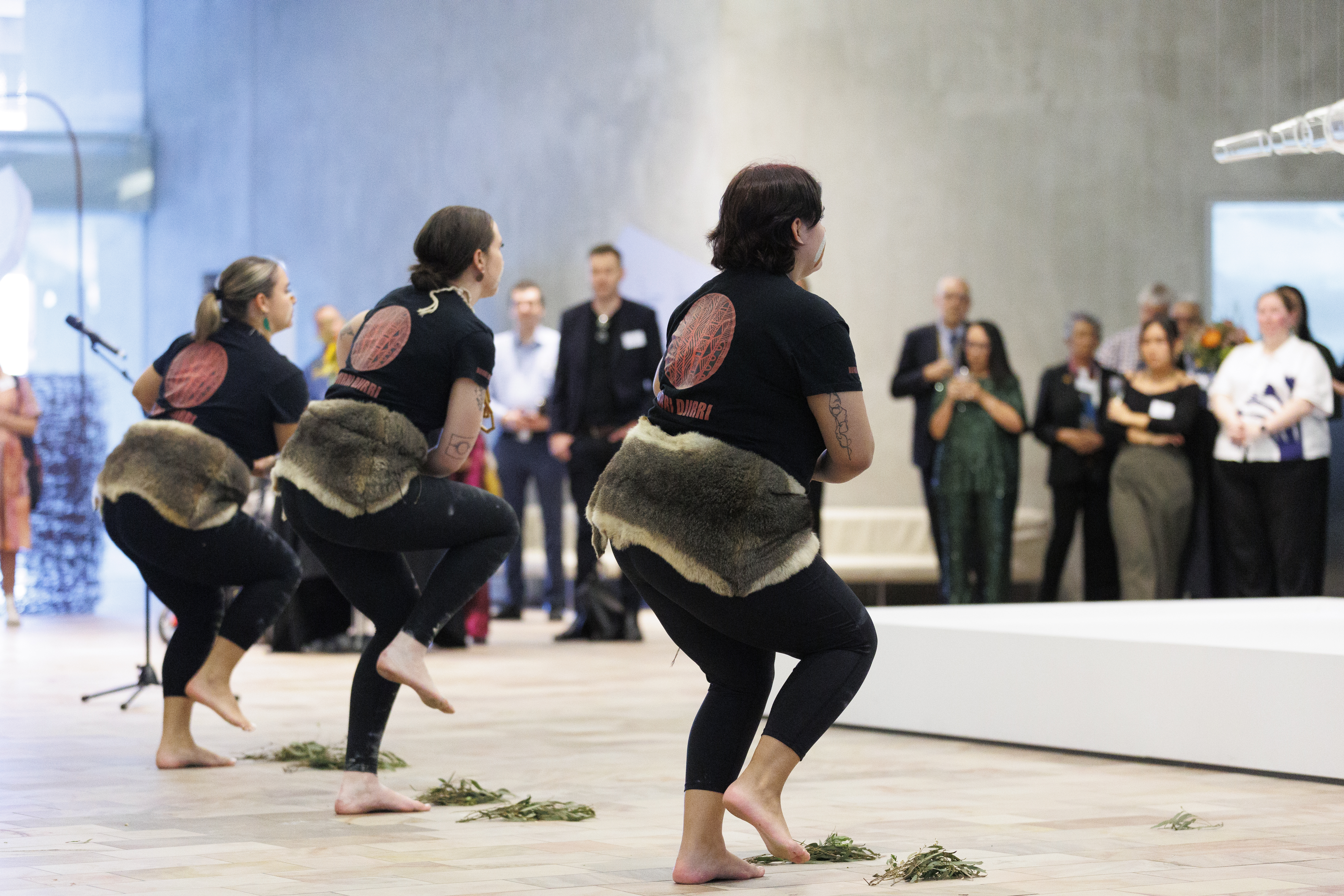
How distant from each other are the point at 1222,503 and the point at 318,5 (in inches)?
305

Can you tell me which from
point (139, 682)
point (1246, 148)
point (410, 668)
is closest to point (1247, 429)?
point (1246, 148)

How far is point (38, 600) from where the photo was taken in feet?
34.7

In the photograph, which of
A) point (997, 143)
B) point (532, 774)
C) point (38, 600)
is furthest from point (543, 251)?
point (532, 774)

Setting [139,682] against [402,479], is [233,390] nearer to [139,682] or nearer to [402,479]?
[402,479]

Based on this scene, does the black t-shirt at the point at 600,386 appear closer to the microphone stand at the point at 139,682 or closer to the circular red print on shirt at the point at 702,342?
the microphone stand at the point at 139,682

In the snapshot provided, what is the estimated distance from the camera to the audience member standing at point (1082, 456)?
887cm

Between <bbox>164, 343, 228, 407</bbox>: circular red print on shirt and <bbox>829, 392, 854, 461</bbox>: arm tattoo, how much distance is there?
7.30 ft

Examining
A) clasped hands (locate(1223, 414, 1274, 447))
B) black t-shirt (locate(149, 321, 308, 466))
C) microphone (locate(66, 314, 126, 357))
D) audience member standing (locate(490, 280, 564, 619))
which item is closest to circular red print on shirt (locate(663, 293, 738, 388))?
black t-shirt (locate(149, 321, 308, 466))

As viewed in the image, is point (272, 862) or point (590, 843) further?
point (590, 843)

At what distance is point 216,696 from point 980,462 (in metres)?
4.79

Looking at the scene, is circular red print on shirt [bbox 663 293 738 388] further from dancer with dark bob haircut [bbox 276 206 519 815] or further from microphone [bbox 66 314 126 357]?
microphone [bbox 66 314 126 357]

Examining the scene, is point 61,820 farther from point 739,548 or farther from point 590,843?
point 739,548

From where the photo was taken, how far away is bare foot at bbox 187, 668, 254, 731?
4496 millimetres

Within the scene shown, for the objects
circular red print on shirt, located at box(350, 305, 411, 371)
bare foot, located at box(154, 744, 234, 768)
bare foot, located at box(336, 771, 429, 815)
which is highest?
circular red print on shirt, located at box(350, 305, 411, 371)
